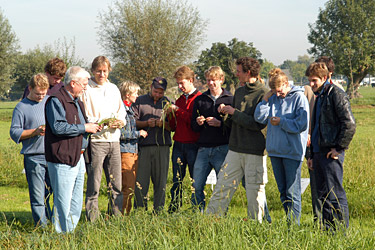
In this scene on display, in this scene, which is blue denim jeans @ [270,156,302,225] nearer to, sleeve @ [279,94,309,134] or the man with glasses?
sleeve @ [279,94,309,134]

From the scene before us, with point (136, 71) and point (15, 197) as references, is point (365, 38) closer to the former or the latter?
point (136, 71)

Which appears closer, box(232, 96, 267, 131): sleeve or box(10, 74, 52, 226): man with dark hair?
box(232, 96, 267, 131): sleeve

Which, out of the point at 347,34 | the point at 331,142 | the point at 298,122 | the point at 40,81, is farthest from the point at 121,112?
the point at 347,34

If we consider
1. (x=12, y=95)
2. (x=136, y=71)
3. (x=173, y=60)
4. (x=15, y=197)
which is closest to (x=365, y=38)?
(x=173, y=60)

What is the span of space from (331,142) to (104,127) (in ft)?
9.93

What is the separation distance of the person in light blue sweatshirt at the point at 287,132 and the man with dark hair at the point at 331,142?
0.19 meters

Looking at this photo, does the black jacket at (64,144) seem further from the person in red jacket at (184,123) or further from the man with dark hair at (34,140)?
the person in red jacket at (184,123)

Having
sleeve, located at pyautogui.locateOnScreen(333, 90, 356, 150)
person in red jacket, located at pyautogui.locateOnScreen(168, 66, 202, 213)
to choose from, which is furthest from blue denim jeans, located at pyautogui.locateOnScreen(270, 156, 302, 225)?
person in red jacket, located at pyautogui.locateOnScreen(168, 66, 202, 213)

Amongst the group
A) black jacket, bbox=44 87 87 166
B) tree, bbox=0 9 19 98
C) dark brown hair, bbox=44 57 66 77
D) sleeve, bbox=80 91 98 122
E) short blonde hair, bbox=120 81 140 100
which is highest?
tree, bbox=0 9 19 98

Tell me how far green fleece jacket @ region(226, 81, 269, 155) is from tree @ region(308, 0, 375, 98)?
47.6 m

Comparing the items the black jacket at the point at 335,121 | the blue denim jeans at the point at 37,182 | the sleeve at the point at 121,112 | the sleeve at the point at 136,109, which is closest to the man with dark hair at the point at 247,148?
the black jacket at the point at 335,121

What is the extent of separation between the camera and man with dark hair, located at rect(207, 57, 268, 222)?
593cm

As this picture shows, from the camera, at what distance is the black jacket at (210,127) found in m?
6.60

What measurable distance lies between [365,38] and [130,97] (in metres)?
52.5
